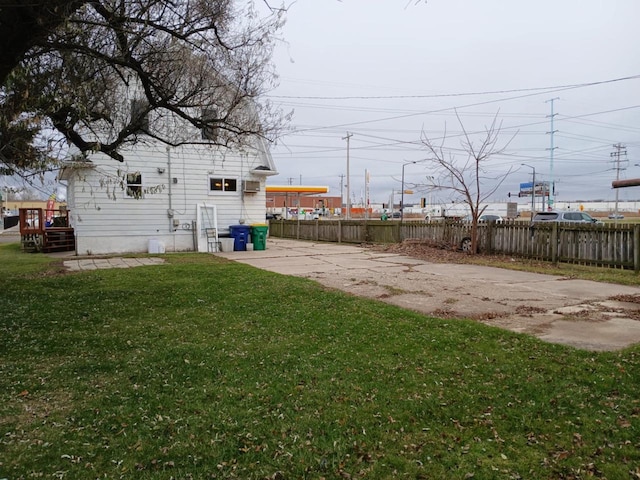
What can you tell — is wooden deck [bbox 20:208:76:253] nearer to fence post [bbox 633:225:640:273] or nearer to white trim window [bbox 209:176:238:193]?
white trim window [bbox 209:176:238:193]

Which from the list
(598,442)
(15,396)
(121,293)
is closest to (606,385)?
(598,442)

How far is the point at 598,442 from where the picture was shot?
9.49 feet

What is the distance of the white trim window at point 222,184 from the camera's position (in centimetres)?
1788

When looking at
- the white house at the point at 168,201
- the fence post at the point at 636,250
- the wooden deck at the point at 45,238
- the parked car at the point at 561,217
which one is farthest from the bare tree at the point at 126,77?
the parked car at the point at 561,217

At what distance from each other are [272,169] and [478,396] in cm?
1637

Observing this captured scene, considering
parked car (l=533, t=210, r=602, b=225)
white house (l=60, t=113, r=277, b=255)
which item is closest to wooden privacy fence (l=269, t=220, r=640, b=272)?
white house (l=60, t=113, r=277, b=255)

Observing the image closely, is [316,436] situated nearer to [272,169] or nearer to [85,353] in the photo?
[85,353]

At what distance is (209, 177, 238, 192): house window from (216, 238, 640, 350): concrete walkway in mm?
6080

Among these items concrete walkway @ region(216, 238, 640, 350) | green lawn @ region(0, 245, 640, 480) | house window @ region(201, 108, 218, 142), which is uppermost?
house window @ region(201, 108, 218, 142)

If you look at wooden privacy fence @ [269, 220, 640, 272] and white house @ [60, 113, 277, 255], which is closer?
wooden privacy fence @ [269, 220, 640, 272]

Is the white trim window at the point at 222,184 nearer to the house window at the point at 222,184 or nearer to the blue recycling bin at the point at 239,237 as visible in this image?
the house window at the point at 222,184

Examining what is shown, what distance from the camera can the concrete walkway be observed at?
554 centimetres

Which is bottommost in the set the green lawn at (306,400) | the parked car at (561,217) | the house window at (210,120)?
the green lawn at (306,400)

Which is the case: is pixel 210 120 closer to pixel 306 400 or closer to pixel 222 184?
pixel 306 400
